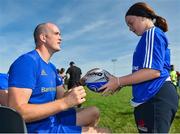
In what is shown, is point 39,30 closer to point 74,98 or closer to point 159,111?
point 74,98

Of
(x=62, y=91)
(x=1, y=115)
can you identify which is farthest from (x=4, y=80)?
(x=1, y=115)

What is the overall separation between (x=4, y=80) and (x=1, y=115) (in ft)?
8.35

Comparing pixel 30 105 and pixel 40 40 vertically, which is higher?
pixel 40 40

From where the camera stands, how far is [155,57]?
161 inches

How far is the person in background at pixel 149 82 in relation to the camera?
408 centimetres

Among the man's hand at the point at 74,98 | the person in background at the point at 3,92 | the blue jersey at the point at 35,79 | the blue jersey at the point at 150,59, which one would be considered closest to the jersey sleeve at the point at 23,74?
the blue jersey at the point at 35,79

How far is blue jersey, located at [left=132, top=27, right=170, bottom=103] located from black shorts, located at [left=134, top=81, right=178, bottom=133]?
0.06 metres

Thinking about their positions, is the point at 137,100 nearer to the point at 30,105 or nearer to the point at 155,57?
the point at 155,57

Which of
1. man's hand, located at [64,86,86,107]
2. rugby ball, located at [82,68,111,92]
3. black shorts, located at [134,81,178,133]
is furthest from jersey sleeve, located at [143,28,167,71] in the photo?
man's hand, located at [64,86,86,107]

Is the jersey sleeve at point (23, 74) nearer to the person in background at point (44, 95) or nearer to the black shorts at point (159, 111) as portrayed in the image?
the person in background at point (44, 95)

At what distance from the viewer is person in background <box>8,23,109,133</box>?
11.5 feet

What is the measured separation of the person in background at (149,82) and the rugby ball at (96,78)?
5 centimetres

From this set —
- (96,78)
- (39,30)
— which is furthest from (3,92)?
(96,78)

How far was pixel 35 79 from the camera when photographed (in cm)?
369
